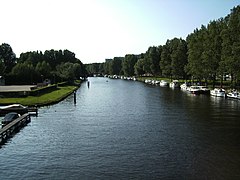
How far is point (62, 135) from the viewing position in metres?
38.5

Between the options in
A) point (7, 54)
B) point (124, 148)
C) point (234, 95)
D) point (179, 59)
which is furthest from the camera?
point (7, 54)

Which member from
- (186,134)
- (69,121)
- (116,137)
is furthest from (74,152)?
(69,121)

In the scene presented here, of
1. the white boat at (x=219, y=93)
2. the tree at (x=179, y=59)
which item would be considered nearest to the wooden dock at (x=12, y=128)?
the white boat at (x=219, y=93)

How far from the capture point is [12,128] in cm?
4050

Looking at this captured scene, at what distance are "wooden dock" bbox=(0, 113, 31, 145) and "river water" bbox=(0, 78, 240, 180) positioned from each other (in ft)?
3.26

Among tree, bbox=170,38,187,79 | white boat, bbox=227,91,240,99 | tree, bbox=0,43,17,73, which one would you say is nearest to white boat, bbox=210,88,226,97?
white boat, bbox=227,91,240,99

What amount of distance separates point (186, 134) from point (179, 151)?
806cm

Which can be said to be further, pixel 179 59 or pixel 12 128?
pixel 179 59

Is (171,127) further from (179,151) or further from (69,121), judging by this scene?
(69,121)

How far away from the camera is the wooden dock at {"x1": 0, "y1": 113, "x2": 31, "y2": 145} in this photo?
119 ft

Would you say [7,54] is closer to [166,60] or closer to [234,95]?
[166,60]

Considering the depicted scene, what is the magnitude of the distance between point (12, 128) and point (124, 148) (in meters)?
15.9

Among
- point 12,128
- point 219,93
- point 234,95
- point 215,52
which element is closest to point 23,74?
point 215,52

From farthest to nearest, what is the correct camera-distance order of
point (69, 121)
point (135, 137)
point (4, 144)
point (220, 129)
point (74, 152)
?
point (69, 121), point (220, 129), point (135, 137), point (4, 144), point (74, 152)
